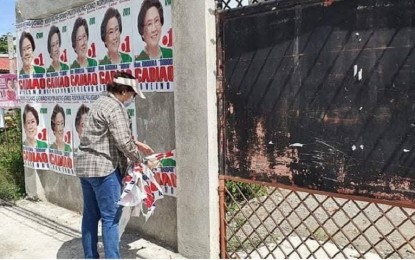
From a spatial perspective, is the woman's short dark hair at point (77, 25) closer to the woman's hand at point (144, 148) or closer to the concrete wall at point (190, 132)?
the concrete wall at point (190, 132)

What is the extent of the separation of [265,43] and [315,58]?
1.45 feet

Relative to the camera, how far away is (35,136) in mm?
6430

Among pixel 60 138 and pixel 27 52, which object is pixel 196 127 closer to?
pixel 60 138

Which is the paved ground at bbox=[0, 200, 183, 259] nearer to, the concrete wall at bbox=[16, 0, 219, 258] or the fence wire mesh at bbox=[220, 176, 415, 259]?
the concrete wall at bbox=[16, 0, 219, 258]

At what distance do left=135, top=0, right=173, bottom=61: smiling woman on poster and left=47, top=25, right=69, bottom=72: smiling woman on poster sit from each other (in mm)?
1753

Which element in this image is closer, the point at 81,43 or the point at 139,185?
the point at 139,185

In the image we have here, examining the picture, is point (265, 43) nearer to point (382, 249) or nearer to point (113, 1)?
point (113, 1)

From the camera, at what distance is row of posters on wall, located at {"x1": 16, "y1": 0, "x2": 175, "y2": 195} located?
4395 millimetres

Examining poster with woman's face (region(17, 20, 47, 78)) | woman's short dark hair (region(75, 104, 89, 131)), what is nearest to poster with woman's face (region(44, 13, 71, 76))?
poster with woman's face (region(17, 20, 47, 78))

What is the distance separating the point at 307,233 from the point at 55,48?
149 inches

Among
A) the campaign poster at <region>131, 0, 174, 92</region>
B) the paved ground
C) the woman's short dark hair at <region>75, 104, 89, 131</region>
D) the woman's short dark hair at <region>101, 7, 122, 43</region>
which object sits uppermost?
the woman's short dark hair at <region>101, 7, 122, 43</region>

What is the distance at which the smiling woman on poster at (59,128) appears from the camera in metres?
5.91

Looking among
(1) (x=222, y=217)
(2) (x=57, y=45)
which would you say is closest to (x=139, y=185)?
(1) (x=222, y=217)

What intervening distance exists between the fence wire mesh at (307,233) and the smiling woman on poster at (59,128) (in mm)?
2185
